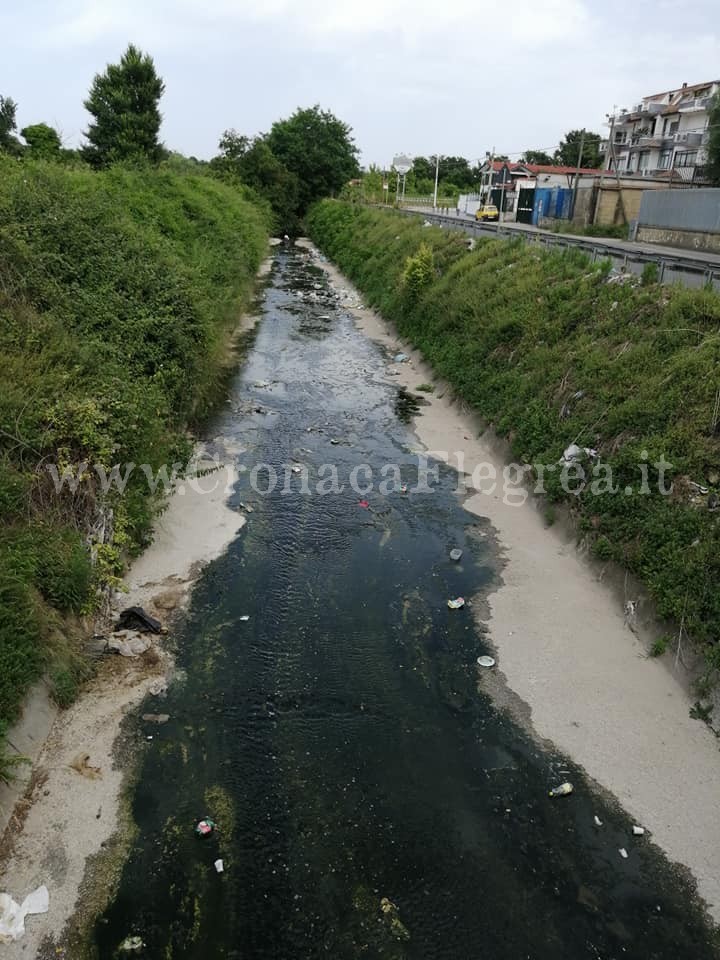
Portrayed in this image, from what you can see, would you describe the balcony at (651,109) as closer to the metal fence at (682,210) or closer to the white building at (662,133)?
the white building at (662,133)

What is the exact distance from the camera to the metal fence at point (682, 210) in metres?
23.3

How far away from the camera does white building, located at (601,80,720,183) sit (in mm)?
52062

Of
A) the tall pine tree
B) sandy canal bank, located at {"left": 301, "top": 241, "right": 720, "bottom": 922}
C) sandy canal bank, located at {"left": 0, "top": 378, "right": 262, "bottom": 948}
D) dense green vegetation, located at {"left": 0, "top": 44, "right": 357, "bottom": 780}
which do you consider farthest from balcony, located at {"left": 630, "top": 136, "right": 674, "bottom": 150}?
sandy canal bank, located at {"left": 0, "top": 378, "right": 262, "bottom": 948}

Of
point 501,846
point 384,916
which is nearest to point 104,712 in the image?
point 384,916

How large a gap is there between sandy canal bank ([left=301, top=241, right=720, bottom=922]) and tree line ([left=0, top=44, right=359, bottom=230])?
71.0ft

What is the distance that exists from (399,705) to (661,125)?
68127 millimetres

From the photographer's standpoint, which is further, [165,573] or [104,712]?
[165,573]

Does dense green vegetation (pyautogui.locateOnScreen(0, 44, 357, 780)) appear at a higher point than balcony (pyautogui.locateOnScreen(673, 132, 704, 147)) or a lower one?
lower

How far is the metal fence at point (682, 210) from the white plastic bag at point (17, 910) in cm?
2653

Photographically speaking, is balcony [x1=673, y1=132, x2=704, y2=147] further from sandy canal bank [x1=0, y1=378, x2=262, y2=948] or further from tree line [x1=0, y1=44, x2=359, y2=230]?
sandy canal bank [x1=0, y1=378, x2=262, y2=948]

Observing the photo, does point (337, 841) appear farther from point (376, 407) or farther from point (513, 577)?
point (376, 407)

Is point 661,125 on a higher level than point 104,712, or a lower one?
higher

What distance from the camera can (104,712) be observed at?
20.9 feet

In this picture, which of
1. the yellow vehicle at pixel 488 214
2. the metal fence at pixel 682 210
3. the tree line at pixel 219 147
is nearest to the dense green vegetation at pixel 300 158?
the tree line at pixel 219 147
